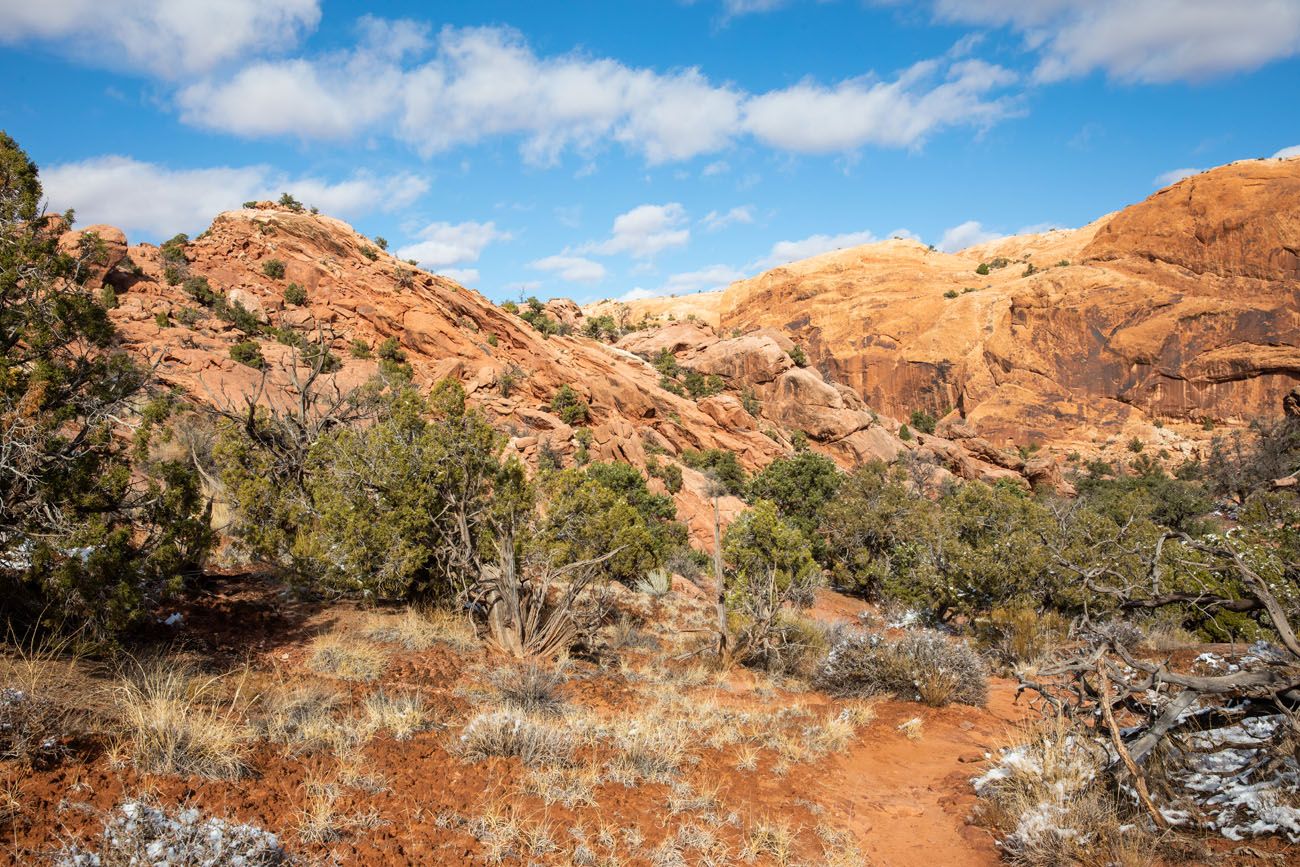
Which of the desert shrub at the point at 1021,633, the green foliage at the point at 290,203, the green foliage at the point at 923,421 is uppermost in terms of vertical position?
the green foliage at the point at 290,203

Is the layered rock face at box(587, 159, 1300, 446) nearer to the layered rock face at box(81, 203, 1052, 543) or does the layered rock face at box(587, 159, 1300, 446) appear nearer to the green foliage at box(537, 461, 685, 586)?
the layered rock face at box(81, 203, 1052, 543)

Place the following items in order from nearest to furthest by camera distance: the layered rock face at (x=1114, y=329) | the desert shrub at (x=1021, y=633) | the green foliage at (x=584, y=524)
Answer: the green foliage at (x=584, y=524) < the desert shrub at (x=1021, y=633) < the layered rock face at (x=1114, y=329)

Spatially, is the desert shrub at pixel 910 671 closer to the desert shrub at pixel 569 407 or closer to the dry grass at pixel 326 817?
the dry grass at pixel 326 817

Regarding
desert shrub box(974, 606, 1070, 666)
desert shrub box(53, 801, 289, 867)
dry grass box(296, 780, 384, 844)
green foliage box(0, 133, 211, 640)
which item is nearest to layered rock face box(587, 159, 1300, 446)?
desert shrub box(974, 606, 1070, 666)

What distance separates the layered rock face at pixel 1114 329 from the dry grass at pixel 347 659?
49290mm

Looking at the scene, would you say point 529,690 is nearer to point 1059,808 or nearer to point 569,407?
point 1059,808

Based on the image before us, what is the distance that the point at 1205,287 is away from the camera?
1865 inches

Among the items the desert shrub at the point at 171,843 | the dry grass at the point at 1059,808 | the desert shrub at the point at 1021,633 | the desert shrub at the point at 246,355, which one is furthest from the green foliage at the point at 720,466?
the desert shrub at the point at 171,843

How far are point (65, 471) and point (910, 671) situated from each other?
9.86 m

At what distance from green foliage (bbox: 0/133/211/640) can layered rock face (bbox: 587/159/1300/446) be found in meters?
51.2

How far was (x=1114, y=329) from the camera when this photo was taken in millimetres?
48844

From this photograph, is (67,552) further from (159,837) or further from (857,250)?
(857,250)

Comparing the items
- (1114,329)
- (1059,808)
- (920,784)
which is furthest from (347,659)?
(1114,329)

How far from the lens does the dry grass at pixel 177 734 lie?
13.5 ft
